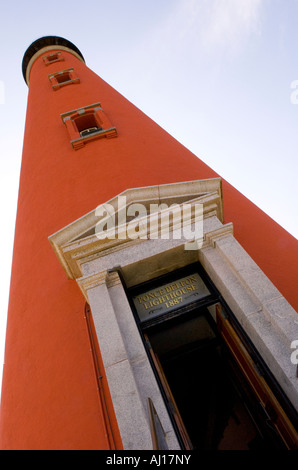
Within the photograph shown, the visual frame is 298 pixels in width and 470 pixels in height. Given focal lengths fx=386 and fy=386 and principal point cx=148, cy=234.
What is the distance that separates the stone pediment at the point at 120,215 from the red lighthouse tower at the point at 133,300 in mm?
15

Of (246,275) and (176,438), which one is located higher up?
(246,275)

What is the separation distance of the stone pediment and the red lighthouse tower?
0.05 feet

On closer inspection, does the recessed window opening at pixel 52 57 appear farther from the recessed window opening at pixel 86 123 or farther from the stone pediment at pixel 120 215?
the stone pediment at pixel 120 215

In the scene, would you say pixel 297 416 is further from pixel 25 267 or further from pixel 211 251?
pixel 25 267

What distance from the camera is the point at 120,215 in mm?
4957

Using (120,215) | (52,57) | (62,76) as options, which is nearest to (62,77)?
(62,76)

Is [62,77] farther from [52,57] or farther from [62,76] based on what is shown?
[52,57]

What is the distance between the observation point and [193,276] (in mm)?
4781

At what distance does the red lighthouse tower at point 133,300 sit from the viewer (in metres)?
3.58

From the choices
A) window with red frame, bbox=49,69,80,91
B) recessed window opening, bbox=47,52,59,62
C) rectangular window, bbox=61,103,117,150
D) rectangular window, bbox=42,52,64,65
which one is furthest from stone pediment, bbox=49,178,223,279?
recessed window opening, bbox=47,52,59,62

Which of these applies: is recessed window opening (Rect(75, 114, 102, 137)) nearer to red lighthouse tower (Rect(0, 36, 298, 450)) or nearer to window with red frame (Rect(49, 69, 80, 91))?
red lighthouse tower (Rect(0, 36, 298, 450))
